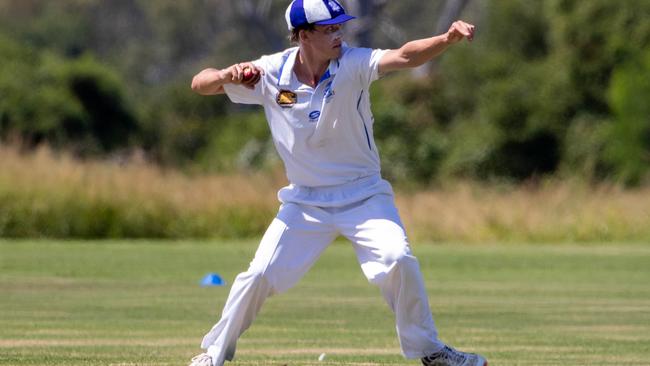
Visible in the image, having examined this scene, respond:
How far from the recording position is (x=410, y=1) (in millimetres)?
82062

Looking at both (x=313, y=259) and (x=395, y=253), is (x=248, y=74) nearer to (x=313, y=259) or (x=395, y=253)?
(x=313, y=259)

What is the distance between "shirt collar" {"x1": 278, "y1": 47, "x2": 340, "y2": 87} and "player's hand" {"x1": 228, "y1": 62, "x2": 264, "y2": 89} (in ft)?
0.41

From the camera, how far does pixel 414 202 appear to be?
3019 centimetres

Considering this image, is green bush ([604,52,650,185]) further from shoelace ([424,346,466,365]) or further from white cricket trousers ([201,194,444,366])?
white cricket trousers ([201,194,444,366])

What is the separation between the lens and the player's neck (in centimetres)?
855

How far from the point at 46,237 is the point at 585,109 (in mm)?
18642

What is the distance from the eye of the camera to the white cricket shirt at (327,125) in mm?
8445

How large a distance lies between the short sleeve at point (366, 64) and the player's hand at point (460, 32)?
50 centimetres

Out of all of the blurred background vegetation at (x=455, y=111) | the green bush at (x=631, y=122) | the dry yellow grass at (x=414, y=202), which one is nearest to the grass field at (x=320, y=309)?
the dry yellow grass at (x=414, y=202)

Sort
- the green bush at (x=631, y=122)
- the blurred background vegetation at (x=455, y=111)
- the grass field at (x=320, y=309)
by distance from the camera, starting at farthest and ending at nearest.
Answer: the blurred background vegetation at (x=455, y=111) → the green bush at (x=631, y=122) → the grass field at (x=320, y=309)

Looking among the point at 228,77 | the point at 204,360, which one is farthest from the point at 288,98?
Answer: the point at 204,360

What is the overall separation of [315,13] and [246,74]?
0.48 m

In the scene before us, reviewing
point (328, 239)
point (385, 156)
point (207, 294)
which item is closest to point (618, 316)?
point (207, 294)

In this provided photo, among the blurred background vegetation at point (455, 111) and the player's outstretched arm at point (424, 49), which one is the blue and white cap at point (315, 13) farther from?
the blurred background vegetation at point (455, 111)
